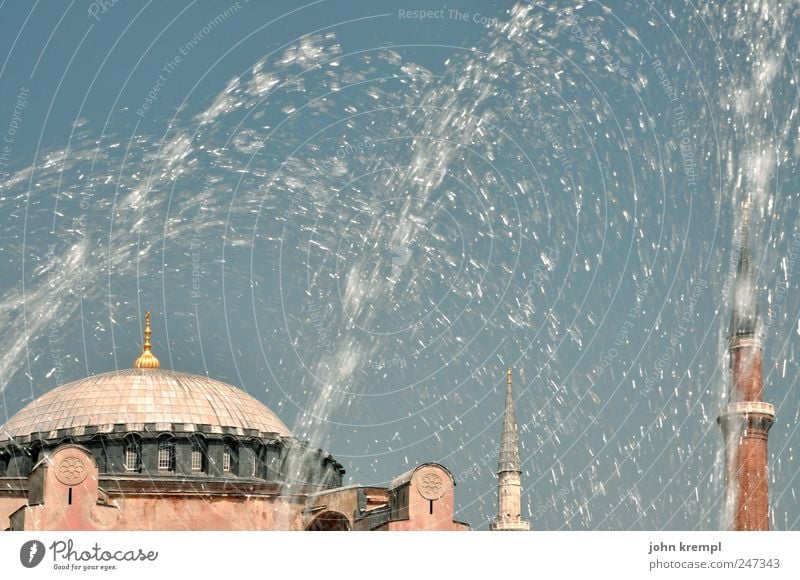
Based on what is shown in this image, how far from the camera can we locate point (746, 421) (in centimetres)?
7106

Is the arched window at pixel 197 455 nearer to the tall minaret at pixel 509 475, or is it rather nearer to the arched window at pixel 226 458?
the arched window at pixel 226 458

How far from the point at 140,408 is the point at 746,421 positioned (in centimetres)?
2531

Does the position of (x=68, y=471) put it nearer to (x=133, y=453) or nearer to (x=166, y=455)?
(x=133, y=453)

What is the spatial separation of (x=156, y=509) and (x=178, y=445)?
305 centimetres

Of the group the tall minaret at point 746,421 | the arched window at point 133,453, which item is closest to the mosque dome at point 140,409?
the arched window at point 133,453

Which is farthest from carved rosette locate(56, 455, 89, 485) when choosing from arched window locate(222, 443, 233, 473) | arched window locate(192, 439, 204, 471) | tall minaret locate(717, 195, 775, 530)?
tall minaret locate(717, 195, 775, 530)

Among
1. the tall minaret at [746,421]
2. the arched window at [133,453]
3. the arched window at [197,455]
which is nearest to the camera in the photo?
the arched window at [133,453]

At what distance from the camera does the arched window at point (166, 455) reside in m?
61.0

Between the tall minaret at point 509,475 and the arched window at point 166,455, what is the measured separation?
2559 centimetres

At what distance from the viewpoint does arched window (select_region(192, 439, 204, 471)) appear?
6144cm

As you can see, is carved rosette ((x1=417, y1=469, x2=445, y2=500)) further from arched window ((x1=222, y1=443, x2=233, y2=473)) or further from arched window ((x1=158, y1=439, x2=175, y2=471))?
arched window ((x1=158, y1=439, x2=175, y2=471))
